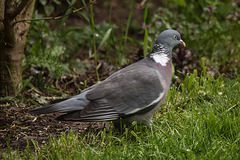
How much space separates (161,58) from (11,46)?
1.57m

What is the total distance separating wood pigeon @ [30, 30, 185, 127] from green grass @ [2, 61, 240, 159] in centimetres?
15

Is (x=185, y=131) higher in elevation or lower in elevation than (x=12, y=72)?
lower

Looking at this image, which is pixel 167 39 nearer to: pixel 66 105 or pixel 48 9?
pixel 66 105

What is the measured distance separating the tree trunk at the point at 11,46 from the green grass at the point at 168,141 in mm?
1071

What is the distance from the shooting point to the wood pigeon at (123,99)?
2.91 metres

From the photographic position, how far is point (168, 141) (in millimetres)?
2645

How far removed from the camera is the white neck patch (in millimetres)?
3221

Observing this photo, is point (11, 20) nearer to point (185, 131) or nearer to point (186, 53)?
point (185, 131)

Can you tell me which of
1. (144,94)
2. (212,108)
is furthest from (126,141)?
(212,108)

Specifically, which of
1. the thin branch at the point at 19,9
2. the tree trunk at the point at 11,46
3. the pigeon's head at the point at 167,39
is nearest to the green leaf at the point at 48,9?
the tree trunk at the point at 11,46

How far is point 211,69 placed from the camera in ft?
15.0

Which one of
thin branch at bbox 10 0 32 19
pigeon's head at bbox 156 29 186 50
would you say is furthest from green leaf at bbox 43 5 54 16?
pigeon's head at bbox 156 29 186 50

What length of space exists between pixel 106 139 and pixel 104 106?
11.2 inches

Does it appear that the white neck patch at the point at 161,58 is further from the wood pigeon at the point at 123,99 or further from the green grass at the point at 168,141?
the green grass at the point at 168,141
